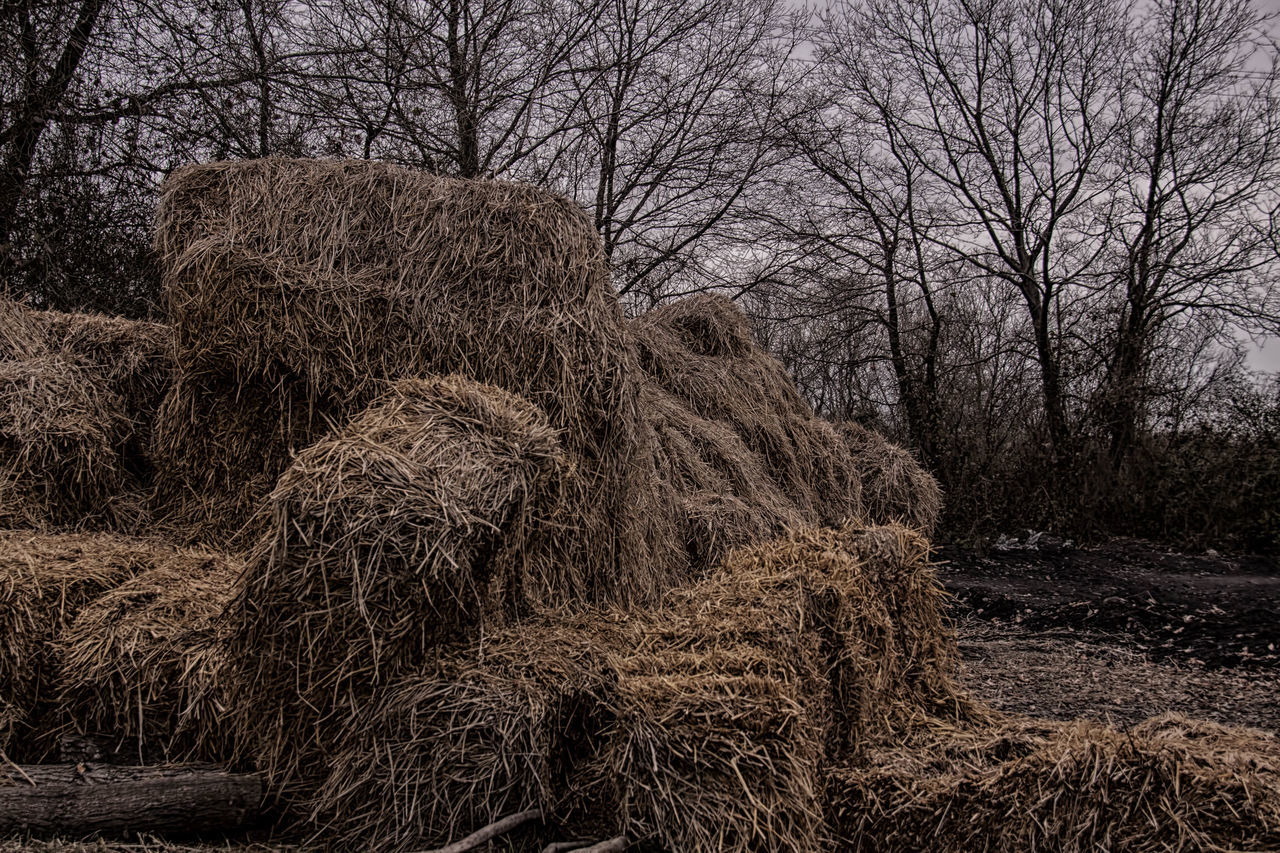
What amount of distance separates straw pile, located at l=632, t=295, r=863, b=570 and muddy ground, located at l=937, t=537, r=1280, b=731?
1.52m

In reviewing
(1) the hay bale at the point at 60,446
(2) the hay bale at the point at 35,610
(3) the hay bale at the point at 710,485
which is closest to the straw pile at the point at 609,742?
(2) the hay bale at the point at 35,610

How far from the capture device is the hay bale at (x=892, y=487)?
797cm

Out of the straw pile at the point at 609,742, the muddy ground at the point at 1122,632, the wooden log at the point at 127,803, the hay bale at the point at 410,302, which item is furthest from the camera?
the muddy ground at the point at 1122,632

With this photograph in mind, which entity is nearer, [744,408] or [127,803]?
[127,803]

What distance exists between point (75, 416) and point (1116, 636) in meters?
7.27

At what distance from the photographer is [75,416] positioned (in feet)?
14.3

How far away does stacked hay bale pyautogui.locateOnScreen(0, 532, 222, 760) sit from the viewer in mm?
3225

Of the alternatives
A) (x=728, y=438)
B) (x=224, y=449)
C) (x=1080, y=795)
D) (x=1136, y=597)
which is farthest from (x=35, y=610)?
(x=1136, y=597)

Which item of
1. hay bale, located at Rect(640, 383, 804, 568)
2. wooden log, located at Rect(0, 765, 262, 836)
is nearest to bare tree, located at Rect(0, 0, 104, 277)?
hay bale, located at Rect(640, 383, 804, 568)

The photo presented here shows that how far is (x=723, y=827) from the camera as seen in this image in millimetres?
2514

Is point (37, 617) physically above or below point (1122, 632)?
above

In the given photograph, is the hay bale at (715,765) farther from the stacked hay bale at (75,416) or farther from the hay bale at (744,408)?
the hay bale at (744,408)

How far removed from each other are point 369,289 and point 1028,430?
12214 mm

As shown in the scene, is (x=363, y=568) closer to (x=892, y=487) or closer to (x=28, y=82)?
(x=892, y=487)
